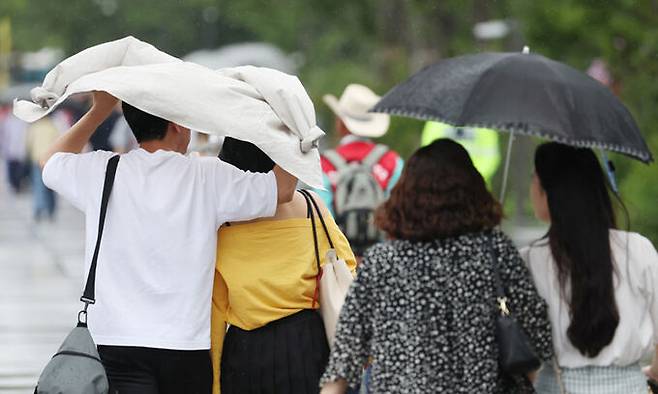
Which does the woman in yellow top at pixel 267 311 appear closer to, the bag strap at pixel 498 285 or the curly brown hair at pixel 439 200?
the curly brown hair at pixel 439 200

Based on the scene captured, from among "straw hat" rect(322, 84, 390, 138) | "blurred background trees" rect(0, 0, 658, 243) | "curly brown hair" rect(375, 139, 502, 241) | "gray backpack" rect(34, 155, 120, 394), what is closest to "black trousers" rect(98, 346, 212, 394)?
"gray backpack" rect(34, 155, 120, 394)

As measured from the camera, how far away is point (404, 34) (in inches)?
1216

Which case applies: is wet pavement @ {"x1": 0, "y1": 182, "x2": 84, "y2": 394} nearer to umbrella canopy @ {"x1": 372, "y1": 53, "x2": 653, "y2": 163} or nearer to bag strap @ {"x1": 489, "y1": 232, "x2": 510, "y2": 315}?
umbrella canopy @ {"x1": 372, "y1": 53, "x2": 653, "y2": 163}

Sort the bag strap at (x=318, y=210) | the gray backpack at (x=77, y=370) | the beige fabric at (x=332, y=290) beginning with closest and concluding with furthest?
the gray backpack at (x=77, y=370)
the beige fabric at (x=332, y=290)
the bag strap at (x=318, y=210)

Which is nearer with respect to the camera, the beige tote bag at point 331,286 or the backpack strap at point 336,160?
the beige tote bag at point 331,286

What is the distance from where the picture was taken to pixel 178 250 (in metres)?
5.12

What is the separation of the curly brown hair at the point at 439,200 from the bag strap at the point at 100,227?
1093mm

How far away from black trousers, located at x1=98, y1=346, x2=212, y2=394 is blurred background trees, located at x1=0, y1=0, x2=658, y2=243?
8.42 meters

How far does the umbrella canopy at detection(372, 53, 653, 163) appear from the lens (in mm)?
4473

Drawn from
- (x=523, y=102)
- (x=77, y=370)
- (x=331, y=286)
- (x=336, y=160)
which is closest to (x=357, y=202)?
(x=336, y=160)

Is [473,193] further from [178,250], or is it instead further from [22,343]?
[22,343]

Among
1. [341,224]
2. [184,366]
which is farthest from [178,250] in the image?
[341,224]

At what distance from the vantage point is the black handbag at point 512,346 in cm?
427

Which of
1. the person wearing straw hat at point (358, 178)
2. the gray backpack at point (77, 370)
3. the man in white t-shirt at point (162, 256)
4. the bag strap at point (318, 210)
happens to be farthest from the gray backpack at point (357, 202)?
the gray backpack at point (77, 370)
